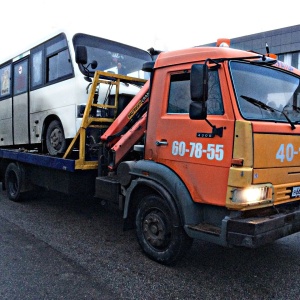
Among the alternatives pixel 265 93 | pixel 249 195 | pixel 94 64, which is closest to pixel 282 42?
pixel 94 64

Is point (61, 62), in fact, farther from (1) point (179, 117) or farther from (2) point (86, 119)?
(1) point (179, 117)

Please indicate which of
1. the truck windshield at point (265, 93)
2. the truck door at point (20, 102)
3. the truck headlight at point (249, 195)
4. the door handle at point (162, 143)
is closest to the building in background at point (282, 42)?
the truck door at point (20, 102)

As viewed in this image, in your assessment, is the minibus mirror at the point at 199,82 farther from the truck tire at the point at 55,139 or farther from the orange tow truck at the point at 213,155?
the truck tire at the point at 55,139

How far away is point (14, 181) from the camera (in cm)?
730

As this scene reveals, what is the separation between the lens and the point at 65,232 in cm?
511

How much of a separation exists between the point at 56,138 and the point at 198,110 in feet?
11.7

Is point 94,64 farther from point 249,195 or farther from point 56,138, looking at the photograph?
point 249,195

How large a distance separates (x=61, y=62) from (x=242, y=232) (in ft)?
14.5

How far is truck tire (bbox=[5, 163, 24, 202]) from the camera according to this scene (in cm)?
694

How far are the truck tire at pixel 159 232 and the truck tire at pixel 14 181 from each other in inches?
146

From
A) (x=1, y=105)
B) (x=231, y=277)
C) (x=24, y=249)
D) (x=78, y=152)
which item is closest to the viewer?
(x=231, y=277)

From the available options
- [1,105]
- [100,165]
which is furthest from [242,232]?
[1,105]

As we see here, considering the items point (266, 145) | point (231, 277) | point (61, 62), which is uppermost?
point (61, 62)

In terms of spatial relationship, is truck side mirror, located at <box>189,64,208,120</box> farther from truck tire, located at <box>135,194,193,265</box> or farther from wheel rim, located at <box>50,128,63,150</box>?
wheel rim, located at <box>50,128,63,150</box>
